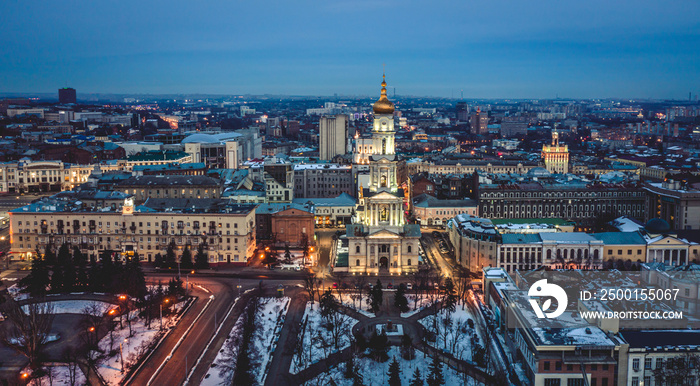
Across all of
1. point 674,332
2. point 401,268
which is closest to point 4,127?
point 401,268

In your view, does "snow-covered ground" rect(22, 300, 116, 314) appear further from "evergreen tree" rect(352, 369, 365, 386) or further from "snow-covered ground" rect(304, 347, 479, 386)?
"evergreen tree" rect(352, 369, 365, 386)

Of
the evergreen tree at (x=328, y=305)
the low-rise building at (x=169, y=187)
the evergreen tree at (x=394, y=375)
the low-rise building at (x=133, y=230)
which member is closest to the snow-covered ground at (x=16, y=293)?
the low-rise building at (x=133, y=230)

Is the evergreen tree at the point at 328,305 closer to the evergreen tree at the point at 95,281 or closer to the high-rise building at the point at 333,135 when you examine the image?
the evergreen tree at the point at 95,281

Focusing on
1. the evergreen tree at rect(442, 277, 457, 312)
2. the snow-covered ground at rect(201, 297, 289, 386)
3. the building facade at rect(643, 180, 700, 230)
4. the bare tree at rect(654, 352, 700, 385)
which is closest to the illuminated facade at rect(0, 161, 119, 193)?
the snow-covered ground at rect(201, 297, 289, 386)

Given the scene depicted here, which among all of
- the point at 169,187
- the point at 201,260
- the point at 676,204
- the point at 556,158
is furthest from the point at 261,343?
the point at 556,158

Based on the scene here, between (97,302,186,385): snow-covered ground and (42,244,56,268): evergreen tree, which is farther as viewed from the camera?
(42,244,56,268): evergreen tree

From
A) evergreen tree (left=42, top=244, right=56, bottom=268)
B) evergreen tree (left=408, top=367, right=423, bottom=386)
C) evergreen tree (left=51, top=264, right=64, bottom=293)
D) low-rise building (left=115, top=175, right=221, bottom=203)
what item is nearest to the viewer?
evergreen tree (left=408, top=367, right=423, bottom=386)

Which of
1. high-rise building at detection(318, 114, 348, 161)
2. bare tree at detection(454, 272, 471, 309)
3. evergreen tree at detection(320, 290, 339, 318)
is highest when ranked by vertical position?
high-rise building at detection(318, 114, 348, 161)

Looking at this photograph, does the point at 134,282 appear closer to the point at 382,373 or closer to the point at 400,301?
the point at 400,301

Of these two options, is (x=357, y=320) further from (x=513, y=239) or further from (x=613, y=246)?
(x=613, y=246)
